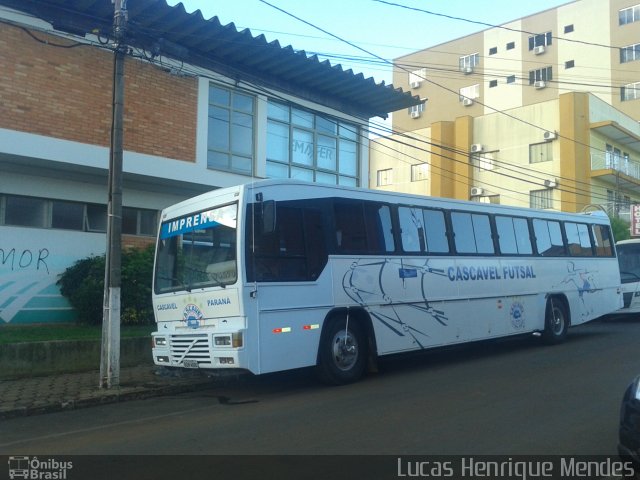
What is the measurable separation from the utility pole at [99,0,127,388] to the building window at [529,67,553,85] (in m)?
45.2

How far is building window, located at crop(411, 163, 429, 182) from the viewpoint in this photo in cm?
4579

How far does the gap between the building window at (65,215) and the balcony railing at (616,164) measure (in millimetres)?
30199

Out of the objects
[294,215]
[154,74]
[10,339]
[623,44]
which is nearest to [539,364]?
[294,215]

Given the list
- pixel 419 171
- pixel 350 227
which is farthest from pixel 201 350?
pixel 419 171

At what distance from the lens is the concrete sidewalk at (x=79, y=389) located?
9.17 meters

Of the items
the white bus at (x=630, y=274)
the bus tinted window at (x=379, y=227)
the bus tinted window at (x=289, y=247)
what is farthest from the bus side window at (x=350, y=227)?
the white bus at (x=630, y=274)

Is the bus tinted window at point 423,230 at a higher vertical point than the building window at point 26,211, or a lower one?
lower

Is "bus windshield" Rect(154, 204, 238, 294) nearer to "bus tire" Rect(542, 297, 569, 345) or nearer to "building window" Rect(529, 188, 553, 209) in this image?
"bus tire" Rect(542, 297, 569, 345)

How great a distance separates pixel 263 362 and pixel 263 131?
1012 cm

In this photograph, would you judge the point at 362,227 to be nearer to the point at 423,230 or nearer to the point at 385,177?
the point at 423,230

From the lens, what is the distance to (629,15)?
46781 mm

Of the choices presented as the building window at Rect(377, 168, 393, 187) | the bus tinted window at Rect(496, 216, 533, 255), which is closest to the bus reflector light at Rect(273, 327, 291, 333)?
the bus tinted window at Rect(496, 216, 533, 255)

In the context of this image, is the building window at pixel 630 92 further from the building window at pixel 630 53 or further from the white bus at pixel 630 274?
the white bus at pixel 630 274

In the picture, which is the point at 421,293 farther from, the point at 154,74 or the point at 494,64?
the point at 494,64
